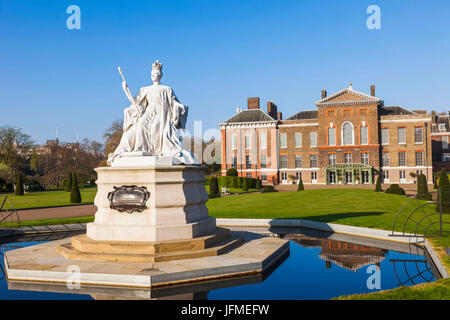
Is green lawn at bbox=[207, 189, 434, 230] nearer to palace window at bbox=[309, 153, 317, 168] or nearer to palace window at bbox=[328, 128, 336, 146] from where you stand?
palace window at bbox=[328, 128, 336, 146]

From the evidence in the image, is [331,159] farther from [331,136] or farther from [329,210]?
[329,210]

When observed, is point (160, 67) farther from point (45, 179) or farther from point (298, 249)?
point (45, 179)

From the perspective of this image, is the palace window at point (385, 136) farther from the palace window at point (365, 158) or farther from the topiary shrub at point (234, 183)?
the topiary shrub at point (234, 183)

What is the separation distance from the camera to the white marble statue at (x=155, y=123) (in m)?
10.6

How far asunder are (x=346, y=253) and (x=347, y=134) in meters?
48.6

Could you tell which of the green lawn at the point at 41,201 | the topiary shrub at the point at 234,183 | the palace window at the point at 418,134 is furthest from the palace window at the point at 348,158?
the green lawn at the point at 41,201

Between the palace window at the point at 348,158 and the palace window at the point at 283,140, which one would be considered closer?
the palace window at the point at 348,158

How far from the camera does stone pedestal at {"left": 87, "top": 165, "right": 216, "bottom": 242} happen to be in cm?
942

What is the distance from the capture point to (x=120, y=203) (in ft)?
31.5

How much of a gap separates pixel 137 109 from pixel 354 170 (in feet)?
161

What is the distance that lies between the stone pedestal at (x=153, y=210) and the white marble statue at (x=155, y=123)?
72 centimetres

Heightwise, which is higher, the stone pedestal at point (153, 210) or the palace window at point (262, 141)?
the palace window at point (262, 141)

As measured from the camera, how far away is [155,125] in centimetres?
1088

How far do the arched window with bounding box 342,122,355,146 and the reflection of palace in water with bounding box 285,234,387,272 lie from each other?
46209 millimetres
